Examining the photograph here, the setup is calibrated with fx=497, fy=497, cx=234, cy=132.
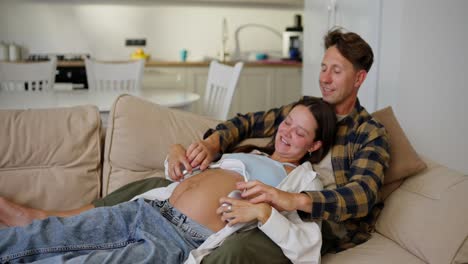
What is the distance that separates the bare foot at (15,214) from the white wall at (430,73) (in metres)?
2.34

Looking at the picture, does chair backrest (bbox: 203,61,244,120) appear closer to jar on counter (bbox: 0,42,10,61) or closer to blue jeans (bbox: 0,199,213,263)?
blue jeans (bbox: 0,199,213,263)

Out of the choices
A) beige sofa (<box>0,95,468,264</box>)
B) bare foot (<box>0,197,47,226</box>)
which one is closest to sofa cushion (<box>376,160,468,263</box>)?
beige sofa (<box>0,95,468,264</box>)

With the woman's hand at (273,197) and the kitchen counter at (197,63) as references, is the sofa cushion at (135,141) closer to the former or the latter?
the woman's hand at (273,197)

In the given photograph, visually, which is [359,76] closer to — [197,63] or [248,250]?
[248,250]

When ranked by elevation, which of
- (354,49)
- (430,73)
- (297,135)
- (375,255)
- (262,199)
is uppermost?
(354,49)

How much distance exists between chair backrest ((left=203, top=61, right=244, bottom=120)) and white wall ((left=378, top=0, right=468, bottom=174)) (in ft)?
3.34

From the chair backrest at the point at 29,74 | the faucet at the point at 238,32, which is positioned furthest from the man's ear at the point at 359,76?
the faucet at the point at 238,32

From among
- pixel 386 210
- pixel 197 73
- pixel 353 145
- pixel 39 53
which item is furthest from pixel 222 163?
pixel 39 53

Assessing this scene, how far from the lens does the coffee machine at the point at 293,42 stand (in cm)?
564

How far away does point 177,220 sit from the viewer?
5.24 feet

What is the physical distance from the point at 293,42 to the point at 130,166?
160 inches

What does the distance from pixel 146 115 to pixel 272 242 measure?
0.82m

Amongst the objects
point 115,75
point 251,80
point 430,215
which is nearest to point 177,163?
point 430,215

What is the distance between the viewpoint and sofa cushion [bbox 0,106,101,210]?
186 cm
